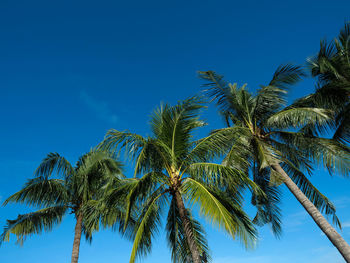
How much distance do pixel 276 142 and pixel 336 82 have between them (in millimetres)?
3396

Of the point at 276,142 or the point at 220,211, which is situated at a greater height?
the point at 276,142

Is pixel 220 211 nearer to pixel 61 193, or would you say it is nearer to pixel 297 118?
pixel 297 118

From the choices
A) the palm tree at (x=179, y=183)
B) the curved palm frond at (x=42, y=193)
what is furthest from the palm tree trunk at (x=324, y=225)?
the curved palm frond at (x=42, y=193)

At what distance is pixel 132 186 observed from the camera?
759cm

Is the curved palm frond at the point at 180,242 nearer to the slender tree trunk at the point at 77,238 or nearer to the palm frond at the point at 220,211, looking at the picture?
the palm frond at the point at 220,211

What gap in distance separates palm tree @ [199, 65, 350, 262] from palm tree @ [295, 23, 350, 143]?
2.92ft

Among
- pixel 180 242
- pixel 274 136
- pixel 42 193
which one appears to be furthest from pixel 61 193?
pixel 274 136

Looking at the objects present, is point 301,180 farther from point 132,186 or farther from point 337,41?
point 132,186

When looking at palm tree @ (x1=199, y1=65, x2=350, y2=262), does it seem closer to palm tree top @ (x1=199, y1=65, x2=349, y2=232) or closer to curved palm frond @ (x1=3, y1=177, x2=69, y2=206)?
palm tree top @ (x1=199, y1=65, x2=349, y2=232)

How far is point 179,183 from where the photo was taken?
793 cm

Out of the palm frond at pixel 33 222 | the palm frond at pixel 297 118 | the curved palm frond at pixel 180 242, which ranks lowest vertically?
the curved palm frond at pixel 180 242

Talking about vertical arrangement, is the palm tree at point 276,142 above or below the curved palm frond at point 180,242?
above

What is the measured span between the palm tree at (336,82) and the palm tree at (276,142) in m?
0.89

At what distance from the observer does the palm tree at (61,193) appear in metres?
11.5
